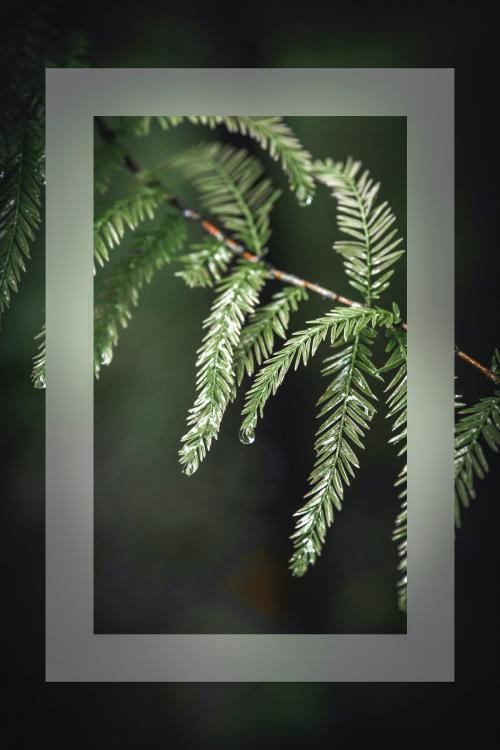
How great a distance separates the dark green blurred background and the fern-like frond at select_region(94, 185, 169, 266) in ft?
1.46

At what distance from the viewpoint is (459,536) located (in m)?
1.03

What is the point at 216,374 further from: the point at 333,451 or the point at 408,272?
the point at 408,272

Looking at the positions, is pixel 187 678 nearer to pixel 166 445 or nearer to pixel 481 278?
pixel 166 445

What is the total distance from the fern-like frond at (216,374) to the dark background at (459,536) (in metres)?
0.36

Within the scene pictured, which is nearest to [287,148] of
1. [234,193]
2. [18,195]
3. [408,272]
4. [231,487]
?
[234,193]

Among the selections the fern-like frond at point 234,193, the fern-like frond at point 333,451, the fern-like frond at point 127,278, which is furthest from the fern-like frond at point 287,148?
the fern-like frond at point 333,451

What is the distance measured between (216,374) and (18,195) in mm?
295

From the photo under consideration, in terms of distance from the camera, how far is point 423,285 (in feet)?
1.91

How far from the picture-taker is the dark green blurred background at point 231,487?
107 cm

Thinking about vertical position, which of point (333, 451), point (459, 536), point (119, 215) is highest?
point (119, 215)

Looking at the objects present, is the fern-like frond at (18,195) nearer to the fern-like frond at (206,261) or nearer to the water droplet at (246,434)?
the fern-like frond at (206,261)

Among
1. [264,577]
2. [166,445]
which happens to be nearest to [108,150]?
[166,445]

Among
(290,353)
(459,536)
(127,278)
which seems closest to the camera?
(290,353)
